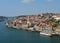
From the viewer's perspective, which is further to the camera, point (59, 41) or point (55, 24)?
point (55, 24)

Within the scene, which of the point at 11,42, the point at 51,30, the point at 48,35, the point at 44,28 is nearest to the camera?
the point at 11,42

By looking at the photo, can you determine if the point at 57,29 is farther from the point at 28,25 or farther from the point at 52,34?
the point at 28,25

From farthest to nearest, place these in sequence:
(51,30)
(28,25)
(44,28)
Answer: (28,25) < (44,28) < (51,30)

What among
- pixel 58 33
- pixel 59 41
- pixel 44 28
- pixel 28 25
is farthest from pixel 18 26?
pixel 59 41

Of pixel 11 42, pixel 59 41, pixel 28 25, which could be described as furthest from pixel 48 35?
pixel 28 25

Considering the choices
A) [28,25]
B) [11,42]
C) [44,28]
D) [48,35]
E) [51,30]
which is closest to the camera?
[11,42]

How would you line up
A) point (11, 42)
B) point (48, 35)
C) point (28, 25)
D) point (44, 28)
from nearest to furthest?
point (11, 42)
point (48, 35)
point (44, 28)
point (28, 25)

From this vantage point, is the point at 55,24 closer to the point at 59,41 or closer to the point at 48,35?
the point at 48,35

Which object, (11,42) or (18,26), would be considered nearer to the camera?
(11,42)
